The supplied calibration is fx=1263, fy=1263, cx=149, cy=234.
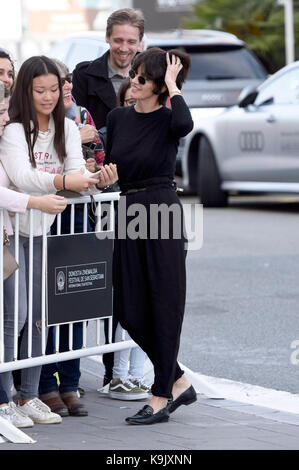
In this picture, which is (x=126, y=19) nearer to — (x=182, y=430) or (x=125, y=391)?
(x=125, y=391)

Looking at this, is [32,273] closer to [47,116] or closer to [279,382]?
[47,116]

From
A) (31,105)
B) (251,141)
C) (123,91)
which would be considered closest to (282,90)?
(251,141)

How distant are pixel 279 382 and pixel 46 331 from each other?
1584mm

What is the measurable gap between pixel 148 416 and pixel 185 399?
10.6 inches

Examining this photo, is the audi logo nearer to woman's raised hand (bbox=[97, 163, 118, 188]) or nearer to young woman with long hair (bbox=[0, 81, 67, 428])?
woman's raised hand (bbox=[97, 163, 118, 188])

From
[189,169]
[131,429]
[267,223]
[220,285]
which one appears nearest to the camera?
[131,429]

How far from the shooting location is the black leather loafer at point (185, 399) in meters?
6.08

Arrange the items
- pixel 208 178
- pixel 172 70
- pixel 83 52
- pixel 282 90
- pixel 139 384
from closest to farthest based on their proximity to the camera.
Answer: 1. pixel 172 70
2. pixel 139 384
3. pixel 83 52
4. pixel 282 90
5. pixel 208 178

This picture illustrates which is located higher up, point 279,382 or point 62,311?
point 62,311

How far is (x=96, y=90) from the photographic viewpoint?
7.12 m

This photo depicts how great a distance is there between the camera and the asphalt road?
24.7 ft

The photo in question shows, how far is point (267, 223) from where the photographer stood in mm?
14422

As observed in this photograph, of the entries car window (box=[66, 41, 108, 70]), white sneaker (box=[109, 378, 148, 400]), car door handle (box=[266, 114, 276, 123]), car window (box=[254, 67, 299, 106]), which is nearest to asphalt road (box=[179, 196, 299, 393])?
white sneaker (box=[109, 378, 148, 400])

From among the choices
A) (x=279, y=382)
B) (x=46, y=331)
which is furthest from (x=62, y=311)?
(x=279, y=382)
